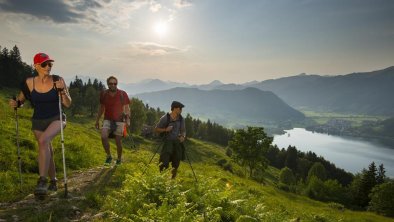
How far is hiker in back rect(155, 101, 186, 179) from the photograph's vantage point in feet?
42.2

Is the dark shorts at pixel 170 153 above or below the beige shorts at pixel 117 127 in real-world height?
below

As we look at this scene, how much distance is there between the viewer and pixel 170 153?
42.4ft

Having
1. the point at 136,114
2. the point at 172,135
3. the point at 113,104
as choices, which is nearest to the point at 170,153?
the point at 172,135

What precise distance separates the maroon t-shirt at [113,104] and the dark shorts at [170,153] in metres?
2.81

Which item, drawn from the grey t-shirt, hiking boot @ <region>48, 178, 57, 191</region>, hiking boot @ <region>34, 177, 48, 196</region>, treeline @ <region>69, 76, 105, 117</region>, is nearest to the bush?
the grey t-shirt

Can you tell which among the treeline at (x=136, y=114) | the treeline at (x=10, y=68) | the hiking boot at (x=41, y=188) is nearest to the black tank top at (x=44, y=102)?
the hiking boot at (x=41, y=188)

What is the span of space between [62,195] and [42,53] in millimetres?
4178

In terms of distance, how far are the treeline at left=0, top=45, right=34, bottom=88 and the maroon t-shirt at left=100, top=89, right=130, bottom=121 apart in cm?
10915

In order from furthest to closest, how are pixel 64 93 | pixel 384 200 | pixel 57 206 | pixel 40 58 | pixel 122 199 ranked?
pixel 384 200 → pixel 64 93 → pixel 40 58 → pixel 122 199 → pixel 57 206

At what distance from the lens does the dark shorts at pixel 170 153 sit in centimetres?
1286

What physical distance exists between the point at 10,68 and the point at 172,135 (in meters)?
118

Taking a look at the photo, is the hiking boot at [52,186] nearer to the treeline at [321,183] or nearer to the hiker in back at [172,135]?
the hiker in back at [172,135]

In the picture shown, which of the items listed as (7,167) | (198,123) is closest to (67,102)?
(7,167)

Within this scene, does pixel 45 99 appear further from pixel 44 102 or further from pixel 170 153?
pixel 170 153
